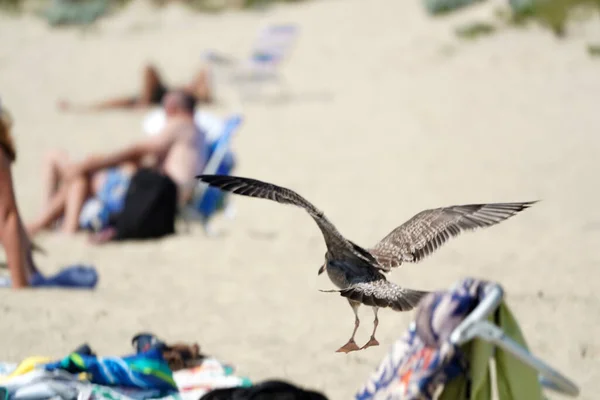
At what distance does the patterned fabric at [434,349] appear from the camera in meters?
2.27

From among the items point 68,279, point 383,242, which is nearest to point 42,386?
point 383,242

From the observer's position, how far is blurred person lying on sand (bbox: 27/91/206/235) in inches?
249

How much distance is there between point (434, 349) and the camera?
2314mm

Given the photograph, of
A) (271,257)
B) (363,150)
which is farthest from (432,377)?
(363,150)

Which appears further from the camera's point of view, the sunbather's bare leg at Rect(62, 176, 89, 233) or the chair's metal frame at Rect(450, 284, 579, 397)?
the sunbather's bare leg at Rect(62, 176, 89, 233)

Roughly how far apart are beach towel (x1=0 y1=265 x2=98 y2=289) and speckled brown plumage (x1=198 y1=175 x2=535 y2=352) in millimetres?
1925

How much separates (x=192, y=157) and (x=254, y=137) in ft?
10.7

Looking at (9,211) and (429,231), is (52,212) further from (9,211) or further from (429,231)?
(429,231)

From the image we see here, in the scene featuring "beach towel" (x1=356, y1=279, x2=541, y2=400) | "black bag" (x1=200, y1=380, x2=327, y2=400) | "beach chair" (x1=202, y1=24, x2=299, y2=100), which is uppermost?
"beach chair" (x1=202, y1=24, x2=299, y2=100)

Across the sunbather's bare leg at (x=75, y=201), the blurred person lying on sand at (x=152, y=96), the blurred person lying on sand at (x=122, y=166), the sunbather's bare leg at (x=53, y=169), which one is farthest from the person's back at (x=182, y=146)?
the blurred person lying on sand at (x=152, y=96)

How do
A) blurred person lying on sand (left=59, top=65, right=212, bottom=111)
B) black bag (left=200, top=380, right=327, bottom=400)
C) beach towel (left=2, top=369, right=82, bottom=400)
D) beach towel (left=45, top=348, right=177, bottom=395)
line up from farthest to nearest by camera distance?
1. blurred person lying on sand (left=59, top=65, right=212, bottom=111)
2. beach towel (left=45, top=348, right=177, bottom=395)
3. beach towel (left=2, top=369, right=82, bottom=400)
4. black bag (left=200, top=380, right=327, bottom=400)

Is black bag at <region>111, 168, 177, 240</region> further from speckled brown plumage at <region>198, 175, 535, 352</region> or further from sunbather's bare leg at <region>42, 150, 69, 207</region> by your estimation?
speckled brown plumage at <region>198, 175, 535, 352</region>

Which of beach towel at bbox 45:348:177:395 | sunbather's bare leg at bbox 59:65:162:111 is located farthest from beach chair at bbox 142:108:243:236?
sunbather's bare leg at bbox 59:65:162:111

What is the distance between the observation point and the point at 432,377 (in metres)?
2.27
